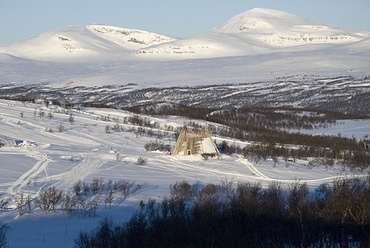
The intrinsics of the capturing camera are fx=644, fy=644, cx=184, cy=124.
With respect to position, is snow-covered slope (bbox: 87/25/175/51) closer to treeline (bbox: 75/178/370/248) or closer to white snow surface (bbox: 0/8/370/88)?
white snow surface (bbox: 0/8/370/88)

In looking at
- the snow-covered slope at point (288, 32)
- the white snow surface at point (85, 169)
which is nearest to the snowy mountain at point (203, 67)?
the snow-covered slope at point (288, 32)

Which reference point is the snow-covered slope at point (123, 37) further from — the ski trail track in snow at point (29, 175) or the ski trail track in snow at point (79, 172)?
the ski trail track in snow at point (29, 175)

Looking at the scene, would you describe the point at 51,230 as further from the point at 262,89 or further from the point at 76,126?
the point at 262,89

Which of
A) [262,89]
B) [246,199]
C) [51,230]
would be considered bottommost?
[51,230]

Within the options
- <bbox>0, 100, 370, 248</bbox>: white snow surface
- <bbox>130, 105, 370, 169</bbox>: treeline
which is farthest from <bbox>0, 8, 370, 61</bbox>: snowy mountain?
<bbox>0, 100, 370, 248</bbox>: white snow surface

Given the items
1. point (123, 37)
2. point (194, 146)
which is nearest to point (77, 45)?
point (123, 37)

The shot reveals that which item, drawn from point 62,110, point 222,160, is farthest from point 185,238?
point 62,110
